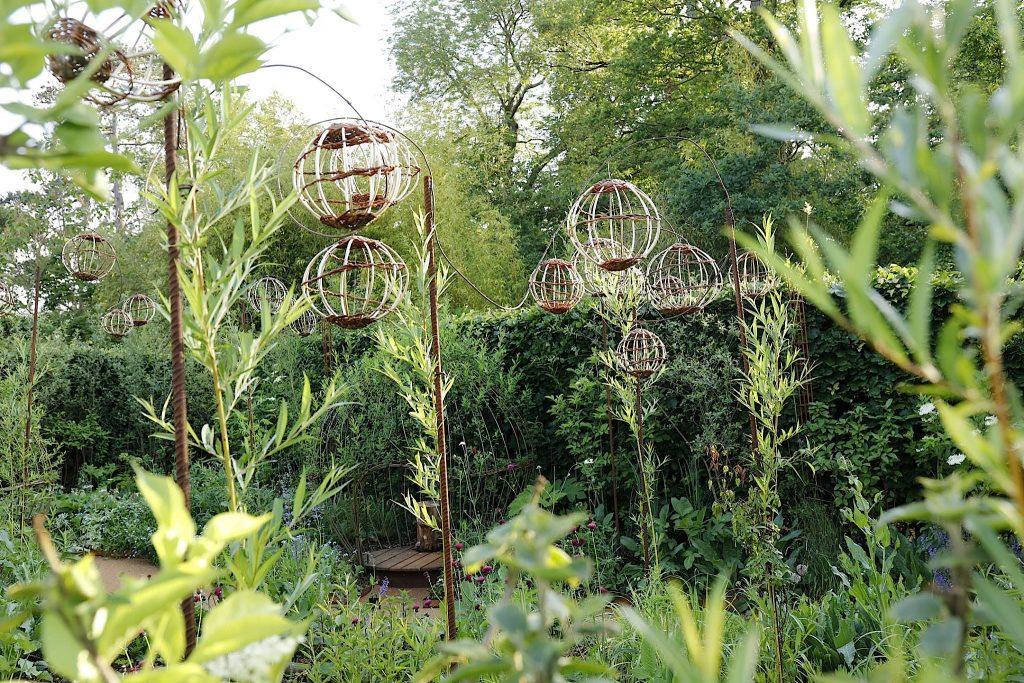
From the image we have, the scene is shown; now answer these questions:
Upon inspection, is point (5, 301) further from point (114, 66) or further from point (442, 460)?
point (114, 66)

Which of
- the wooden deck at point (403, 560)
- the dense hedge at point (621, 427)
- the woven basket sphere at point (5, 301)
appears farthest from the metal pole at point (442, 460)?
the woven basket sphere at point (5, 301)

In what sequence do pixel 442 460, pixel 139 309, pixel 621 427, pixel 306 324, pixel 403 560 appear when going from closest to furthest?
1. pixel 442 460
2. pixel 403 560
3. pixel 621 427
4. pixel 139 309
5. pixel 306 324

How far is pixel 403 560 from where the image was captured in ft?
16.9

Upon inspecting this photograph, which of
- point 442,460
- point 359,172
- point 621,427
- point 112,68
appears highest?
point 359,172

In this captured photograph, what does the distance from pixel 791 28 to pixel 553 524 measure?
1386 centimetres

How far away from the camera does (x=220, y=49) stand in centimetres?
43

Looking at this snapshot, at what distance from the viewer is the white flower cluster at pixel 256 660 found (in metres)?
0.44

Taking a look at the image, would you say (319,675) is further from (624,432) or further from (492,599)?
(624,432)

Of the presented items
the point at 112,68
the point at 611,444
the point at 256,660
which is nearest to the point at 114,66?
the point at 112,68

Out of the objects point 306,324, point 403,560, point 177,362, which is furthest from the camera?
point 306,324

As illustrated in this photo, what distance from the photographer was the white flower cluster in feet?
1.46

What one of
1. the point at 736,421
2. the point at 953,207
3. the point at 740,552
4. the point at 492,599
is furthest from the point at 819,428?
the point at 953,207

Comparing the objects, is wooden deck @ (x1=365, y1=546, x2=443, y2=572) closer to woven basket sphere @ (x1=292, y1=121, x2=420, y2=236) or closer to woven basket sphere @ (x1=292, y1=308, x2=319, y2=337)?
woven basket sphere @ (x1=292, y1=308, x2=319, y2=337)

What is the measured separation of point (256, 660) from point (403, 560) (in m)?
4.88
